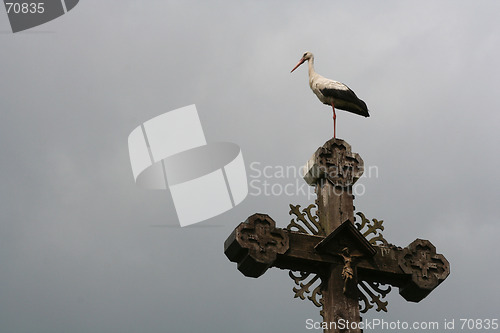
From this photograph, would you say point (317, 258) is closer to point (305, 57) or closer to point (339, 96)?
point (339, 96)

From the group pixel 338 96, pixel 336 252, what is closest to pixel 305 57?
pixel 338 96

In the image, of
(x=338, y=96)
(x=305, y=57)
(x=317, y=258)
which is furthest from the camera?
(x=305, y=57)

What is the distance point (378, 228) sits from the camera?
8.30 meters

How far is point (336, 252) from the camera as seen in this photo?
8.02 meters

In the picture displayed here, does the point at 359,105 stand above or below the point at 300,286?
above

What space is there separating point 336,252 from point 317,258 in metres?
0.24

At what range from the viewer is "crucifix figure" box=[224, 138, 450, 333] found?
7707mm

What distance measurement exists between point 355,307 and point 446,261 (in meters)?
1.34

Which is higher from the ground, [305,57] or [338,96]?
[305,57]

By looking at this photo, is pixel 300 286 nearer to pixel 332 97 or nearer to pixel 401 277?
pixel 401 277

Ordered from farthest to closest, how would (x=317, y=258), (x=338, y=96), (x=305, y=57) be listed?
(x=305, y=57) < (x=338, y=96) < (x=317, y=258)

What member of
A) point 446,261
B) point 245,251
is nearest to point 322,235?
point 245,251

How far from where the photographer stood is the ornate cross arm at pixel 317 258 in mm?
7664

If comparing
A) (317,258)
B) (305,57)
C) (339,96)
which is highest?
(305,57)
